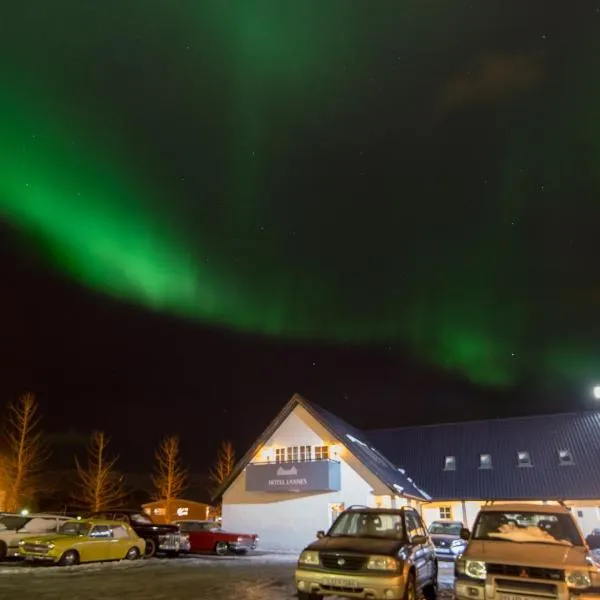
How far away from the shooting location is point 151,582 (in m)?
14.6

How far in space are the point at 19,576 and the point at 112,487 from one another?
3077 cm

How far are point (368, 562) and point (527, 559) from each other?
2.70 meters

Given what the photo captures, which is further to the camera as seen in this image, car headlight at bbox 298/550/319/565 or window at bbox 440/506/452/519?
window at bbox 440/506/452/519

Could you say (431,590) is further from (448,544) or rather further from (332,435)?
(332,435)

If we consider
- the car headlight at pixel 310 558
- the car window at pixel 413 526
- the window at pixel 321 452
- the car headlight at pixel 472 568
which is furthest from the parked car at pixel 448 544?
the car headlight at pixel 472 568

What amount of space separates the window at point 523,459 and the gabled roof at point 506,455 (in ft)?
0.66

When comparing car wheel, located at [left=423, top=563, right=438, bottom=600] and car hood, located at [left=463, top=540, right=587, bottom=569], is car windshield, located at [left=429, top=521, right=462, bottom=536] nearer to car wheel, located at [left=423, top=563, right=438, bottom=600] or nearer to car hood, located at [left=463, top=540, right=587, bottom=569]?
car wheel, located at [left=423, top=563, right=438, bottom=600]

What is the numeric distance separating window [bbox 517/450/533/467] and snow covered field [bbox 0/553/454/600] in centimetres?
1845

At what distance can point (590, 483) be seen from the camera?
32.4 metres

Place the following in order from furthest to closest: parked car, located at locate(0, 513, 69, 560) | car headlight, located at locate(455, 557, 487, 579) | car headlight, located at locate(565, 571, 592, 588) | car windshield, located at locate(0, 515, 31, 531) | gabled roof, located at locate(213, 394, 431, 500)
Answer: gabled roof, located at locate(213, 394, 431, 500), car windshield, located at locate(0, 515, 31, 531), parked car, located at locate(0, 513, 69, 560), car headlight, located at locate(455, 557, 487, 579), car headlight, located at locate(565, 571, 592, 588)

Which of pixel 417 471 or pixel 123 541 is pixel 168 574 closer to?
pixel 123 541

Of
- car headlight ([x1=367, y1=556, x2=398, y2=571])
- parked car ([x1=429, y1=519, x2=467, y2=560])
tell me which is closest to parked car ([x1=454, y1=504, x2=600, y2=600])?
car headlight ([x1=367, y1=556, x2=398, y2=571])

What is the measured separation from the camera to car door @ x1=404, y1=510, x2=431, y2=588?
1098cm

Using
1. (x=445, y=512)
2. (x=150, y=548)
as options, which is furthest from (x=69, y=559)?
(x=445, y=512)
